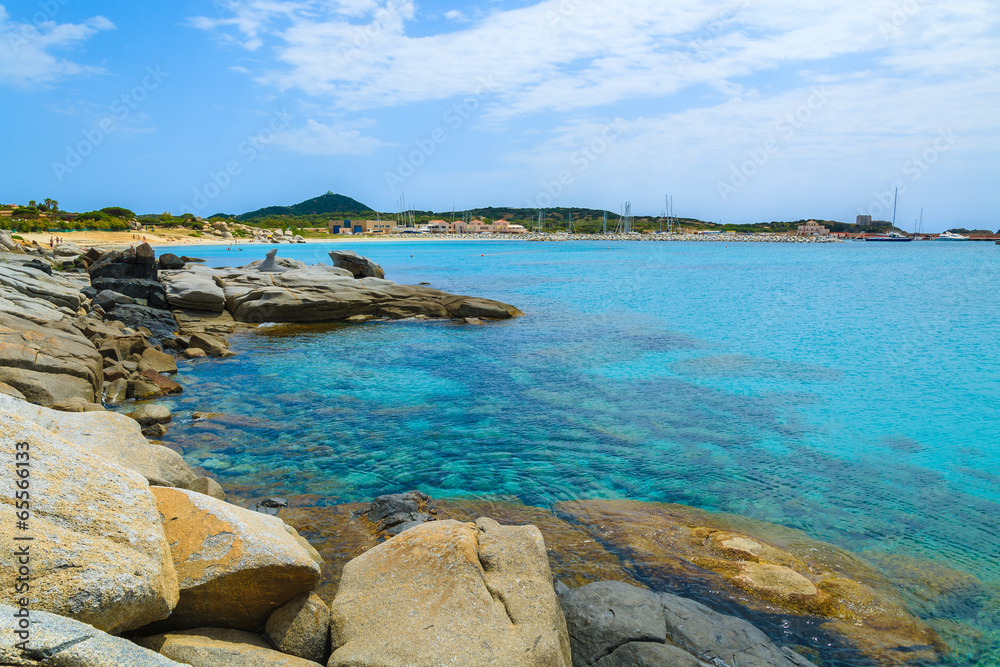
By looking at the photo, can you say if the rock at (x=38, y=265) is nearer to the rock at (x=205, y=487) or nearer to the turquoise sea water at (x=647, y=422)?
the turquoise sea water at (x=647, y=422)

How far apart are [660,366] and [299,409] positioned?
11.9 m

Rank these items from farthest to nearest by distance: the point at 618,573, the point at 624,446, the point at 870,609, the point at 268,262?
the point at 268,262
the point at 624,446
the point at 618,573
the point at 870,609

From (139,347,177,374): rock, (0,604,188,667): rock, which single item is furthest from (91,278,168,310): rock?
(0,604,188,667): rock

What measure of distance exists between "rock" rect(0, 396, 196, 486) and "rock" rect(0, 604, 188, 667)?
11.6 feet

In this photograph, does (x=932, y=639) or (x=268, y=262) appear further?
(x=268, y=262)

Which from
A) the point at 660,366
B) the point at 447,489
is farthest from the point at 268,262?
the point at 447,489

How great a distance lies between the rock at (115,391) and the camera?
1493 centimetres

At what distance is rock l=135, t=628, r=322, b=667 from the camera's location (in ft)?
14.6

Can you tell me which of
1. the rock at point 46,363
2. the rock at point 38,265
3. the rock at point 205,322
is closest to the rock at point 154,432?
the rock at point 46,363

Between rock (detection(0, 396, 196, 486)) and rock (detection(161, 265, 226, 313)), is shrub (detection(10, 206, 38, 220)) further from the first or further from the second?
rock (detection(0, 396, 196, 486))

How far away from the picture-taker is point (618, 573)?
7824mm

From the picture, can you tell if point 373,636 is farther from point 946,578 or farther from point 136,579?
point 946,578

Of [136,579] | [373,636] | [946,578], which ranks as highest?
[136,579]

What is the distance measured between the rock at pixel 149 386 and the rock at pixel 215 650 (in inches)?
499
